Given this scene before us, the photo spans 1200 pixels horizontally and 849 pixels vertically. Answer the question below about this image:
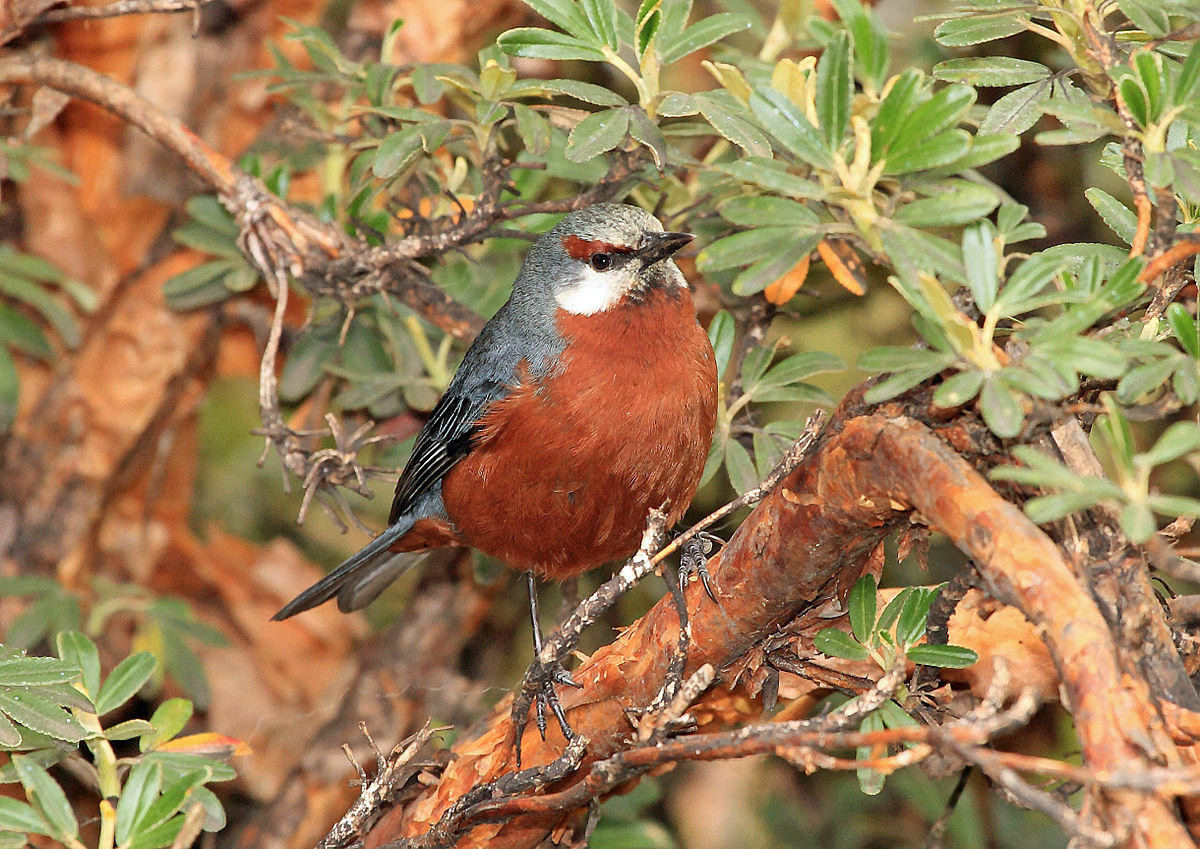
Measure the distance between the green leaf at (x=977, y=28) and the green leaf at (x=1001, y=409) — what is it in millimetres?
857

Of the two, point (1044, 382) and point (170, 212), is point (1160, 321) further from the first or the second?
point (170, 212)

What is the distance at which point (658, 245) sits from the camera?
11.0 ft

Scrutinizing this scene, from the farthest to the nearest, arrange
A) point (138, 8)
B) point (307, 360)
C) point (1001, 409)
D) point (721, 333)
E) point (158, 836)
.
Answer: point (307, 360), point (721, 333), point (138, 8), point (158, 836), point (1001, 409)

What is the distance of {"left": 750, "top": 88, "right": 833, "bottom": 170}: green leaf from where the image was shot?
1.92 metres

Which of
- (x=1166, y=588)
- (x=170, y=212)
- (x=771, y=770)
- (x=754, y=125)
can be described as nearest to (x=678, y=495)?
(x=754, y=125)

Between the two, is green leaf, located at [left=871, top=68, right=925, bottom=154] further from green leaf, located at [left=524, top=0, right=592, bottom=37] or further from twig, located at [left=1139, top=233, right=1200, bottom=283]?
green leaf, located at [left=524, top=0, right=592, bottom=37]

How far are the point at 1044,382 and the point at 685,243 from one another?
174 centimetres

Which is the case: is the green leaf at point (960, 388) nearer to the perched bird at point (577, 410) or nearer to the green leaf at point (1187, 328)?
the green leaf at point (1187, 328)

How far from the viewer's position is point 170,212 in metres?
4.62

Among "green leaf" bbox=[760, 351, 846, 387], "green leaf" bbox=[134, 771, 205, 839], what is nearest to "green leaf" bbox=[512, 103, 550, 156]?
"green leaf" bbox=[760, 351, 846, 387]

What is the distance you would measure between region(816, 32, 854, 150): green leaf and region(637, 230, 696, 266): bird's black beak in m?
1.35

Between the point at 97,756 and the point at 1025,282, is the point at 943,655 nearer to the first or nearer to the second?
the point at 1025,282

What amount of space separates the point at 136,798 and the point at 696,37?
6.88ft

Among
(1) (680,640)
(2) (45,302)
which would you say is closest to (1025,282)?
(1) (680,640)
